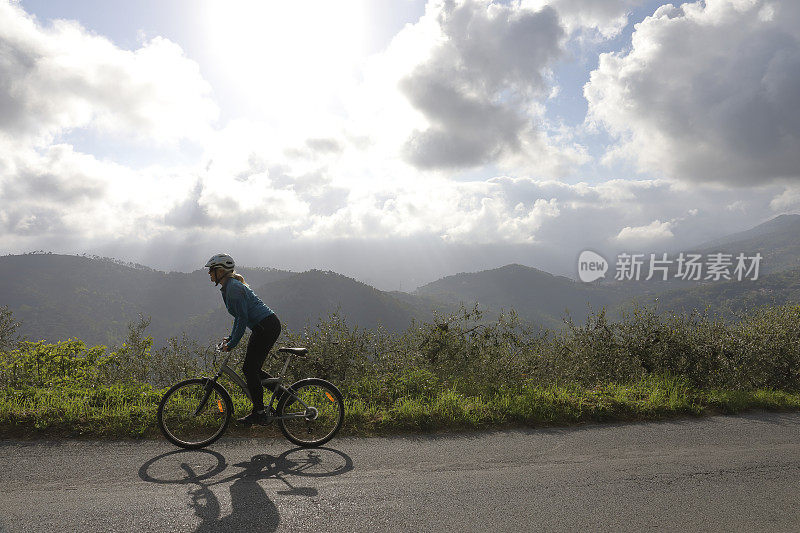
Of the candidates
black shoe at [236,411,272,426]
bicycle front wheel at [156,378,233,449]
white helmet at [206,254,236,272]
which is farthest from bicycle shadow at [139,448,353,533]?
white helmet at [206,254,236,272]

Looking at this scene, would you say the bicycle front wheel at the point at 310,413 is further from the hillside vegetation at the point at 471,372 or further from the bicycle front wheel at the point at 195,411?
the bicycle front wheel at the point at 195,411

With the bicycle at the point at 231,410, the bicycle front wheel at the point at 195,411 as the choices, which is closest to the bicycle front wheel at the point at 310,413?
the bicycle at the point at 231,410

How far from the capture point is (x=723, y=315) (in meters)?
11.0

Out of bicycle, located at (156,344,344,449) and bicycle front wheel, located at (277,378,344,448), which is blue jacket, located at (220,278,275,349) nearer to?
bicycle, located at (156,344,344,449)

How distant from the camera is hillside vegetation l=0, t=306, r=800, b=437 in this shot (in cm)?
657

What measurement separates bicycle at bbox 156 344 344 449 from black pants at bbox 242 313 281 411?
3.8 inches

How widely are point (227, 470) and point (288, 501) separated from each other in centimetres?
115

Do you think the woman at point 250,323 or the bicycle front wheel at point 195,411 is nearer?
the bicycle front wheel at point 195,411

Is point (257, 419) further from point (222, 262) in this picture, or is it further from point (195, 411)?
point (222, 262)

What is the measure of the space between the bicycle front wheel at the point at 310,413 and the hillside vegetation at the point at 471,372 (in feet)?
1.34

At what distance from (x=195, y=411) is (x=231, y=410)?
499 mm

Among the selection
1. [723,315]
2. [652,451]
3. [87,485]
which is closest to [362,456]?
[87,485]

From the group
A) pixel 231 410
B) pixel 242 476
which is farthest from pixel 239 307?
pixel 242 476

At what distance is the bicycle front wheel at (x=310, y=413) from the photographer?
601cm
